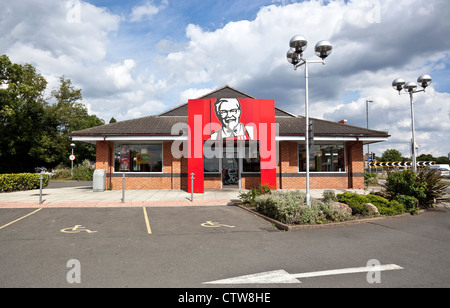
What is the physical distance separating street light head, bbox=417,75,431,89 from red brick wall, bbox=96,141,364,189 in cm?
564

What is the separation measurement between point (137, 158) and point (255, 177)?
763cm

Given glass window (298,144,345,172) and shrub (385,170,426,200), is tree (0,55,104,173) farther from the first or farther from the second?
shrub (385,170,426,200)

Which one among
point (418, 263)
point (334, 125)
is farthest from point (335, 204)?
point (334, 125)

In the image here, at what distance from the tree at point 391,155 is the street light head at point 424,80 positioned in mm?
68435

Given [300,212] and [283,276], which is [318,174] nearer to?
[300,212]

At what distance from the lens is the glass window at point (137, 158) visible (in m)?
16.2

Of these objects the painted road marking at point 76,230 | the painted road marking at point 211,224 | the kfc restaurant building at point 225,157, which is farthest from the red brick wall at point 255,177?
the painted road marking at point 76,230

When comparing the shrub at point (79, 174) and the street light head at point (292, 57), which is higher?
the street light head at point (292, 57)

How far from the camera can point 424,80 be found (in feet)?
36.8

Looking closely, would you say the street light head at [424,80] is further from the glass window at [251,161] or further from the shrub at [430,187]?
the glass window at [251,161]

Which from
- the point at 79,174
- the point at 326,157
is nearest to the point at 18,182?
the point at 79,174

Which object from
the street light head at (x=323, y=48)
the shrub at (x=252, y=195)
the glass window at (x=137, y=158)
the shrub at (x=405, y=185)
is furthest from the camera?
the glass window at (x=137, y=158)

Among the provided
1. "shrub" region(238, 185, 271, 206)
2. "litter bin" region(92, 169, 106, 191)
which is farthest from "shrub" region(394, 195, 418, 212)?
"litter bin" region(92, 169, 106, 191)

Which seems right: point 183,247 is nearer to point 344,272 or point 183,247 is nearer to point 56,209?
point 344,272
